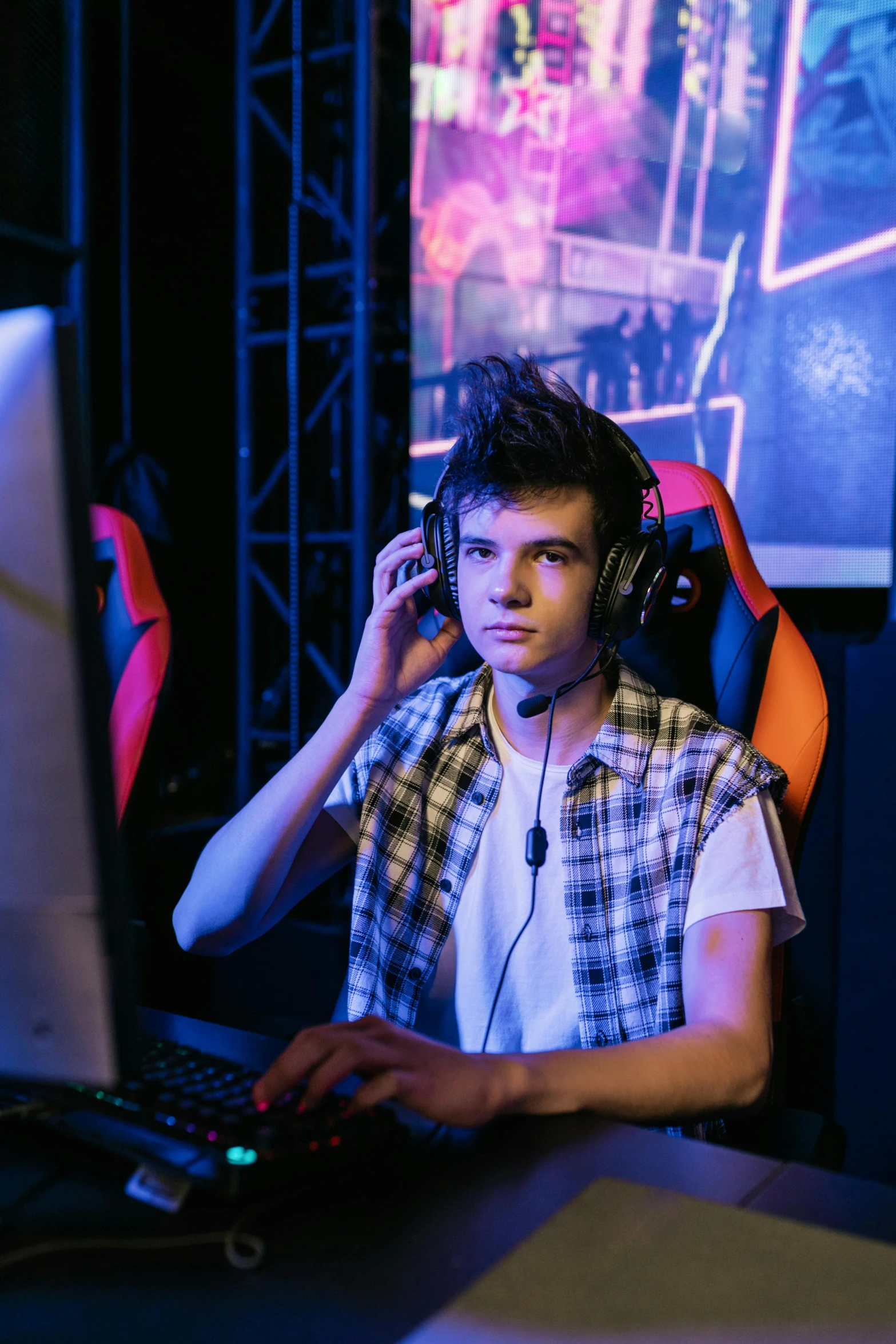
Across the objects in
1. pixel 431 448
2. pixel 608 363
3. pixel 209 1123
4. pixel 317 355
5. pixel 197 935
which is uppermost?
pixel 317 355

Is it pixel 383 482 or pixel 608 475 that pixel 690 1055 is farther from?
pixel 383 482

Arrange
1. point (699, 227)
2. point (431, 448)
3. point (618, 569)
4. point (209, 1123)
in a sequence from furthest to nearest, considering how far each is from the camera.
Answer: point (431, 448)
point (699, 227)
point (618, 569)
point (209, 1123)

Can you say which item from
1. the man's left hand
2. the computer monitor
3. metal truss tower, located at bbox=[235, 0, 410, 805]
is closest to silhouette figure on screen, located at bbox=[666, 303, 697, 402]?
metal truss tower, located at bbox=[235, 0, 410, 805]

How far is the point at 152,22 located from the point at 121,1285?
3.81 metres

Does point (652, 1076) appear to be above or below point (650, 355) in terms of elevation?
below

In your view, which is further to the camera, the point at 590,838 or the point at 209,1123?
the point at 590,838

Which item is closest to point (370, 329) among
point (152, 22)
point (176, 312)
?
point (176, 312)

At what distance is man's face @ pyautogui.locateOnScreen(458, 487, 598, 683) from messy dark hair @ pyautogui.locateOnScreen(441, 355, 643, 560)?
0.02 meters

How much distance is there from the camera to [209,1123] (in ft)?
2.06

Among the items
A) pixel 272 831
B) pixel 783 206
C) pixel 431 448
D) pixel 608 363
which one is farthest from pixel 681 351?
pixel 272 831

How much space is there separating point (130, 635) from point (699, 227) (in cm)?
168

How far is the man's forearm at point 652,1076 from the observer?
0.73 metres

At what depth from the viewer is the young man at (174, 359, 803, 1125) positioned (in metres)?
1.10

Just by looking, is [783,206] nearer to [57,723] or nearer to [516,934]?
[516,934]
